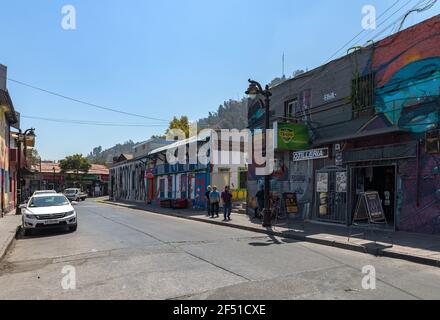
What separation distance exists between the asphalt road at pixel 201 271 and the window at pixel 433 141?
15.2 feet

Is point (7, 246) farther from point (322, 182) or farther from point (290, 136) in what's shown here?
point (322, 182)

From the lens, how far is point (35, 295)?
657 centimetres

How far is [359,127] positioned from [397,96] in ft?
6.47

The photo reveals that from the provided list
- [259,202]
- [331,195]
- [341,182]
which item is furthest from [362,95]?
[259,202]

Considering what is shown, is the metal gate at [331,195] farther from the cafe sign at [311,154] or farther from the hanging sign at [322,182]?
the cafe sign at [311,154]

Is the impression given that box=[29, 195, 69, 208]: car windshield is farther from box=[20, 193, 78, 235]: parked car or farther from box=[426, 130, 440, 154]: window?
box=[426, 130, 440, 154]: window

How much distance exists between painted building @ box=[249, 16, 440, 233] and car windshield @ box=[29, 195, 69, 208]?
33.8ft

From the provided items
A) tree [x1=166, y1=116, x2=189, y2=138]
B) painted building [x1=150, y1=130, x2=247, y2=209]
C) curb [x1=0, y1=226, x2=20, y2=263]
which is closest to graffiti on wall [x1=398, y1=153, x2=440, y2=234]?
curb [x1=0, y1=226, x2=20, y2=263]

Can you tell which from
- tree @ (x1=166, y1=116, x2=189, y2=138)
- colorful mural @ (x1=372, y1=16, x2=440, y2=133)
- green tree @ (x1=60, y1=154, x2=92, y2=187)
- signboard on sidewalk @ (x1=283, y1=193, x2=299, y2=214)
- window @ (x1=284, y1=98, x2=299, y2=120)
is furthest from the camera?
green tree @ (x1=60, y1=154, x2=92, y2=187)

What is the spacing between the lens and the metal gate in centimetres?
1644

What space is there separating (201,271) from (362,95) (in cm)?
1060

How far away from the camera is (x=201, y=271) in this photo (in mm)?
8023

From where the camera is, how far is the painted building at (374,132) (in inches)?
511
